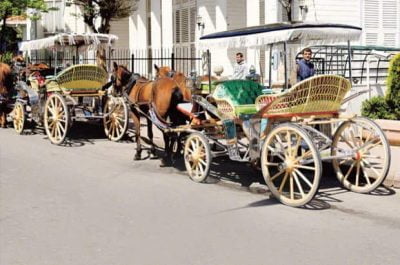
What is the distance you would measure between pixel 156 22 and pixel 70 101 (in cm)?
1480

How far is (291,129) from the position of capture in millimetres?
7660

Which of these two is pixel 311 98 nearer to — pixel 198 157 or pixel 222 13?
pixel 198 157

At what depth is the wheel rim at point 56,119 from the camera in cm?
1360

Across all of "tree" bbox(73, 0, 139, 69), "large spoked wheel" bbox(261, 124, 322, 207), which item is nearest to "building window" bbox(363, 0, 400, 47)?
"tree" bbox(73, 0, 139, 69)

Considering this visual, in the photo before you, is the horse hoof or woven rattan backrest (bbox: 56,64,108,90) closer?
the horse hoof

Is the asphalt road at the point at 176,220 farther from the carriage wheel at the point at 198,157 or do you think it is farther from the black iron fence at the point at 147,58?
the black iron fence at the point at 147,58

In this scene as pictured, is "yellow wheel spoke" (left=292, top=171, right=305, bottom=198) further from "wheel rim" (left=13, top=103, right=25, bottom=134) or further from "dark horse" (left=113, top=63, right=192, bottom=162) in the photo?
"wheel rim" (left=13, top=103, right=25, bottom=134)

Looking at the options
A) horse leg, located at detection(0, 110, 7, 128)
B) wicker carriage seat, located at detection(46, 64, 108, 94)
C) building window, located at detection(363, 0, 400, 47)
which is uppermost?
building window, located at detection(363, 0, 400, 47)

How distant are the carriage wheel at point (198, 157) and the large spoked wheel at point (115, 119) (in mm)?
4487

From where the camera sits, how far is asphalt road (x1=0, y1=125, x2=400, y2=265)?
5875mm

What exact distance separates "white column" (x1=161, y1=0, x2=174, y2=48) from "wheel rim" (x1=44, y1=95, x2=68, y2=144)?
13608mm

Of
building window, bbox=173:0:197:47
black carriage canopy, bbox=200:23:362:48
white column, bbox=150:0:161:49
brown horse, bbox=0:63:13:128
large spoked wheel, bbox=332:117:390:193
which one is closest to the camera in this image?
large spoked wheel, bbox=332:117:390:193

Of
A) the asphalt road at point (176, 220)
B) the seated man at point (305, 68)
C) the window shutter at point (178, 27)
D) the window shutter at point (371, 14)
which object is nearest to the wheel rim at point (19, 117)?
the asphalt road at point (176, 220)

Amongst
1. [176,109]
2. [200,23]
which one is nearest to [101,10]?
[200,23]
